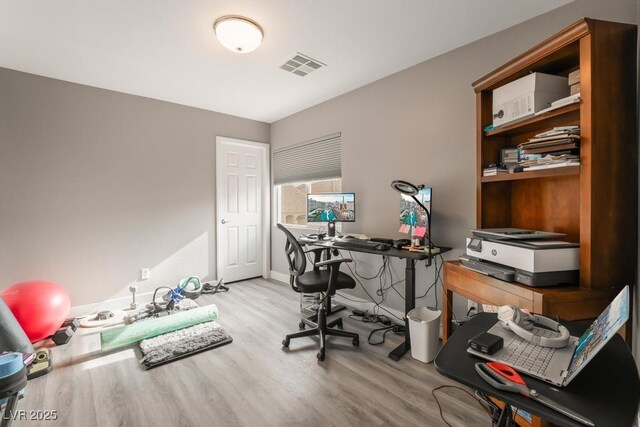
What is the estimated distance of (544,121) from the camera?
1.75m

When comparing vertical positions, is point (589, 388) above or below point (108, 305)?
above

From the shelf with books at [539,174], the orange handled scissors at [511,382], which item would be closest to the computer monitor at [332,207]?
the shelf with books at [539,174]

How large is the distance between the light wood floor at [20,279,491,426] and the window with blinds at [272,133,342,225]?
195 cm

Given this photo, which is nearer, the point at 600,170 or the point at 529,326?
the point at 529,326

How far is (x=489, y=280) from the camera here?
166 cm

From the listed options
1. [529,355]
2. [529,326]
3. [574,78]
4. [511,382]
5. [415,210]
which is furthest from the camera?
[415,210]

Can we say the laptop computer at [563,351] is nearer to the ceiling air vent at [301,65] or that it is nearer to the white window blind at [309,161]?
the ceiling air vent at [301,65]

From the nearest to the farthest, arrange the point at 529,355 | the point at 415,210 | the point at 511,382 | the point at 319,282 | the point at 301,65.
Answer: the point at 511,382 < the point at 529,355 < the point at 319,282 < the point at 415,210 < the point at 301,65

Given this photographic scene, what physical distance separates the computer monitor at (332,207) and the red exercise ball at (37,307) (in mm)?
2441

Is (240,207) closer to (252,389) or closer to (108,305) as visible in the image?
(108,305)

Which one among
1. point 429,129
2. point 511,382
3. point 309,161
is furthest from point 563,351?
point 309,161

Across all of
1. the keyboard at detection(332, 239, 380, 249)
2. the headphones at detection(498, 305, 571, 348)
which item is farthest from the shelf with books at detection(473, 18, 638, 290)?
the keyboard at detection(332, 239, 380, 249)

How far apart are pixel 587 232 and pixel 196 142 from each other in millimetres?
3978

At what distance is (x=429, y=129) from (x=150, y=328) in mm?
3019
